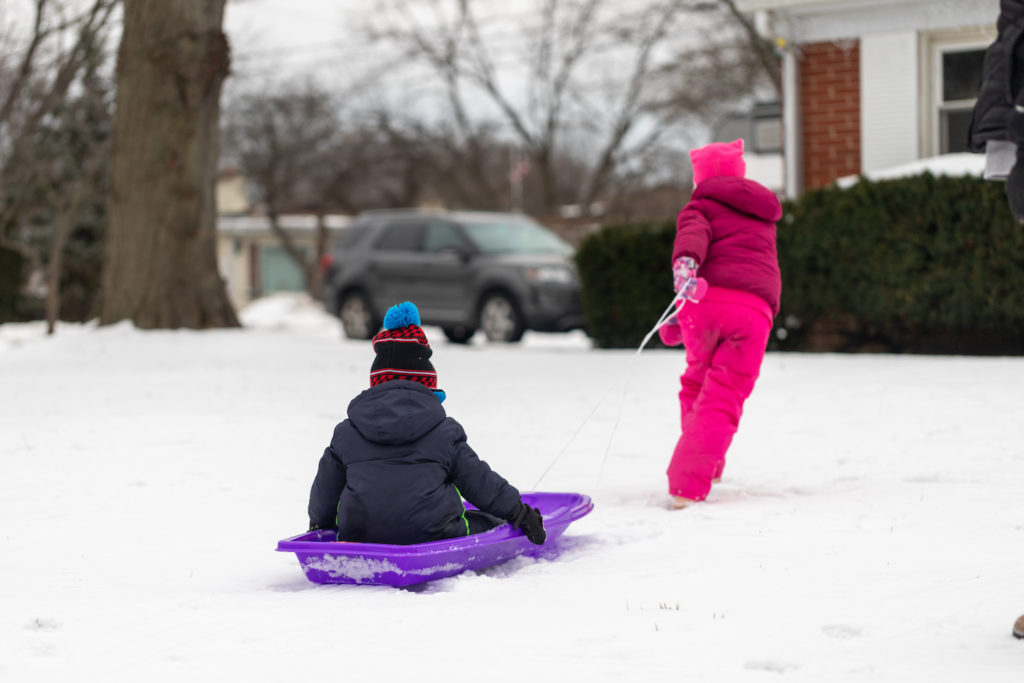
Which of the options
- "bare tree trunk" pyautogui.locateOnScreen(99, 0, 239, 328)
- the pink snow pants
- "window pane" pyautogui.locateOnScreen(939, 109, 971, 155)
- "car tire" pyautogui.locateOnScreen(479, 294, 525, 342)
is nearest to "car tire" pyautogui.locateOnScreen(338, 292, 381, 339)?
"car tire" pyautogui.locateOnScreen(479, 294, 525, 342)

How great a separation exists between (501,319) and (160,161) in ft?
14.9

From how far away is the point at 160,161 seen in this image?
14.8 m

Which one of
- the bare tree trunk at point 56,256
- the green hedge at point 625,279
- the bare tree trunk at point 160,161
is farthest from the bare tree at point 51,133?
the green hedge at point 625,279

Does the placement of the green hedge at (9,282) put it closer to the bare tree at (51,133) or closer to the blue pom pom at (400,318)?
the bare tree at (51,133)

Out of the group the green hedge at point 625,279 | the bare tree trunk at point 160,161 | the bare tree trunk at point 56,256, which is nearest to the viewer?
the green hedge at point 625,279

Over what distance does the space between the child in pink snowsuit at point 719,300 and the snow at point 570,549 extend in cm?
31

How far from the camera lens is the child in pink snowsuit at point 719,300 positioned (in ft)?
20.0

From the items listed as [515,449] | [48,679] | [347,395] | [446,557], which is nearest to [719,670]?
[446,557]

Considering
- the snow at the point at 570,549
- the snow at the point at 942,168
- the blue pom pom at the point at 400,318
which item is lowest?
the snow at the point at 570,549

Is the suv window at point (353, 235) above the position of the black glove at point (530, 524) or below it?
above

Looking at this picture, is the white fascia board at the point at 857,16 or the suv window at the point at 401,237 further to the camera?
the suv window at the point at 401,237

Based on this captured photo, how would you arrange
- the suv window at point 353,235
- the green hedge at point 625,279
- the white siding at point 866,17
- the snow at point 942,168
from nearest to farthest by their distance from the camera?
the snow at point 942,168
the white siding at point 866,17
the green hedge at point 625,279
the suv window at point 353,235

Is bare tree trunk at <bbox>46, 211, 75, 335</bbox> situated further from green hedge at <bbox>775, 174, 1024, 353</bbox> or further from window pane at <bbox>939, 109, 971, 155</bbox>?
window pane at <bbox>939, 109, 971, 155</bbox>

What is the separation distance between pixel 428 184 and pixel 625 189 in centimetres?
729
